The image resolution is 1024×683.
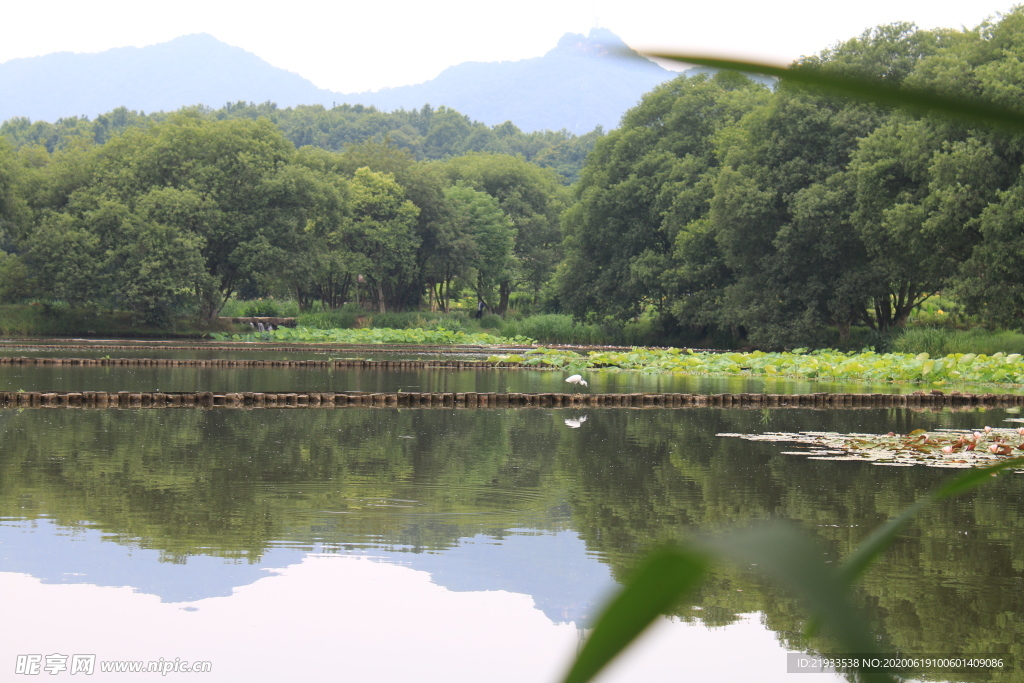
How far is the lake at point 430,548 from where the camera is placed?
3.91 metres

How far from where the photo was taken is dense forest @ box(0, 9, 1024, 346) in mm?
27062

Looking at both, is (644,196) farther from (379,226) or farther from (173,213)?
(173,213)

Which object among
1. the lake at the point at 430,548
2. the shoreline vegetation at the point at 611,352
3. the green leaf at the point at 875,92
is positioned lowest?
the shoreline vegetation at the point at 611,352

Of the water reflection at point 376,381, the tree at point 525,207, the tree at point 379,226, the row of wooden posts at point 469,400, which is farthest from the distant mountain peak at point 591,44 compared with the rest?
the tree at point 525,207

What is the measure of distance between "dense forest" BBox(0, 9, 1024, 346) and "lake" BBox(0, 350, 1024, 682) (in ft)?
54.2

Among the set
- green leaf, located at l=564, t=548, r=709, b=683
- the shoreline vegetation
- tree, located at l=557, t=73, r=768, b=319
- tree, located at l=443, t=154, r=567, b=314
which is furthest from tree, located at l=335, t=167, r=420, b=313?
green leaf, located at l=564, t=548, r=709, b=683

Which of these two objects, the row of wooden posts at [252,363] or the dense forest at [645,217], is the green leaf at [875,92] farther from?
the dense forest at [645,217]

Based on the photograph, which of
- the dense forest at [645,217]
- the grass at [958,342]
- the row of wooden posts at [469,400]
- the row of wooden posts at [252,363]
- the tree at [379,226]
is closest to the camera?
the row of wooden posts at [469,400]

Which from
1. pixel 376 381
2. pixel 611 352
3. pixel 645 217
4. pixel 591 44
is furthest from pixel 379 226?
pixel 591 44

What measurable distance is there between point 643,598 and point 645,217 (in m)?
42.9

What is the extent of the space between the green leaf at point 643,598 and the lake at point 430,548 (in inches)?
0.6

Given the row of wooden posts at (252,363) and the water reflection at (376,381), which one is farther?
the row of wooden posts at (252,363)

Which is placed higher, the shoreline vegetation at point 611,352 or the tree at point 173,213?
the tree at point 173,213

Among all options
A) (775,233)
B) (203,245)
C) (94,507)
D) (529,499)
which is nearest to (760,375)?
(775,233)
